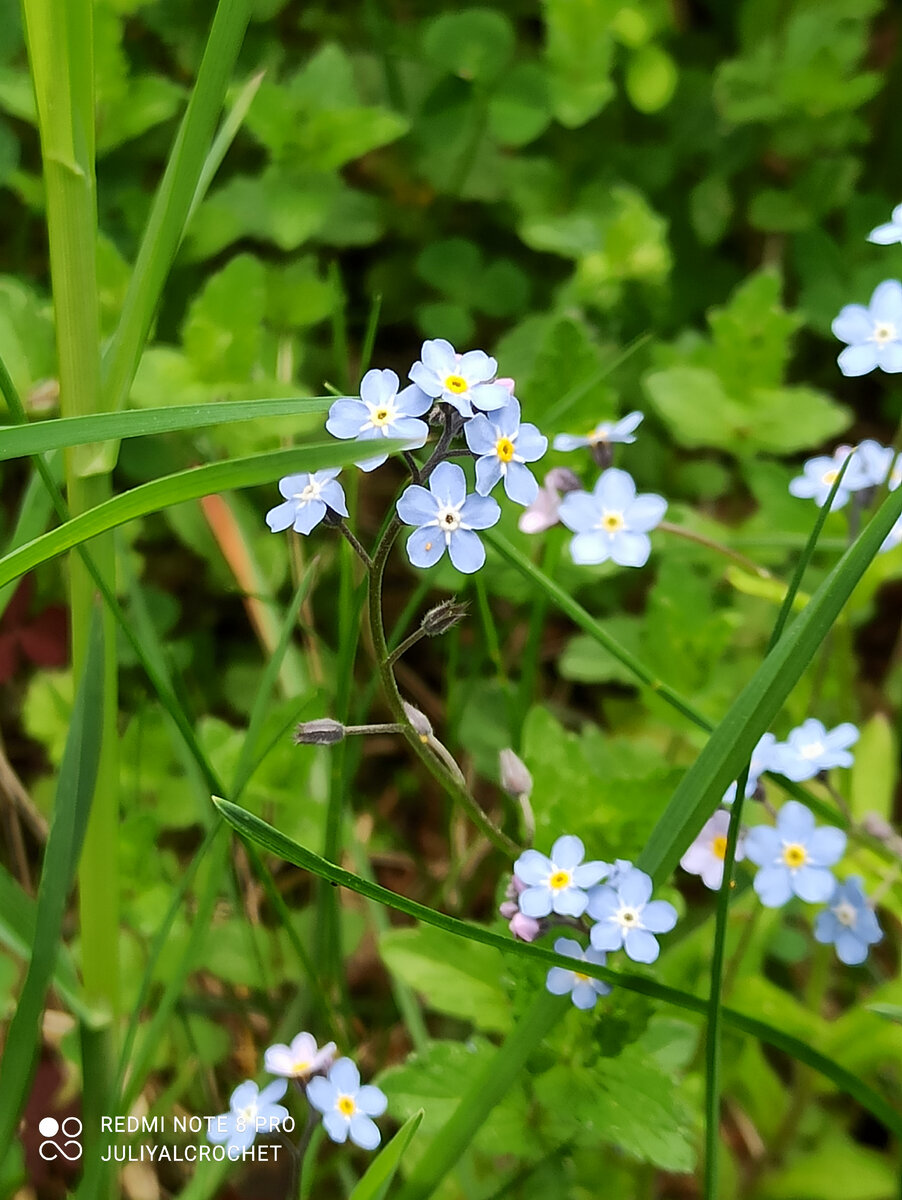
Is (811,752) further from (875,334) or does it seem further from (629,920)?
(875,334)

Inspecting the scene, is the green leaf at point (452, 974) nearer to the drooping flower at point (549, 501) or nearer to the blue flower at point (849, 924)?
the blue flower at point (849, 924)

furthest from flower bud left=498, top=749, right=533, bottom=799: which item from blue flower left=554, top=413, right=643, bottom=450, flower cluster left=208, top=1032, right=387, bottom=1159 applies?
blue flower left=554, top=413, right=643, bottom=450

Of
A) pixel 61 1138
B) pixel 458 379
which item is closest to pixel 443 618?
pixel 458 379

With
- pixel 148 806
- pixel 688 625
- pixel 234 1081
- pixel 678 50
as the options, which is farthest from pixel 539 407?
pixel 678 50

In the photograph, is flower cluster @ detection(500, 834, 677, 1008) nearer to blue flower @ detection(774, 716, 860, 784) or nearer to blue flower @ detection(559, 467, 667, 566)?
blue flower @ detection(774, 716, 860, 784)

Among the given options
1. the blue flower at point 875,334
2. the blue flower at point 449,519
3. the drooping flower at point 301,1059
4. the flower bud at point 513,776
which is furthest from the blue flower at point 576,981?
the blue flower at point 875,334

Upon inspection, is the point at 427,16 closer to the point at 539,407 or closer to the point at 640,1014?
the point at 539,407
